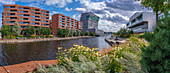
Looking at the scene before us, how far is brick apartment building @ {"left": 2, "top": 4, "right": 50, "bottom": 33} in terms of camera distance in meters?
52.2

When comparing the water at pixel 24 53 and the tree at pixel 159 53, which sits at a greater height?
the tree at pixel 159 53

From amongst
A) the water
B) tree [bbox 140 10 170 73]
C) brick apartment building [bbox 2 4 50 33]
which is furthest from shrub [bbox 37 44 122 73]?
brick apartment building [bbox 2 4 50 33]

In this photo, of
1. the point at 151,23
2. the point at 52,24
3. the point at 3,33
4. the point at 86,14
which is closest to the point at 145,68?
the point at 151,23

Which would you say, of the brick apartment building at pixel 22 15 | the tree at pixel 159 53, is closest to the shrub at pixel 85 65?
the tree at pixel 159 53

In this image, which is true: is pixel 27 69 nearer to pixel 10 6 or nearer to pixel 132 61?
pixel 132 61

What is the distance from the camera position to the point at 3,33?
3950 centimetres

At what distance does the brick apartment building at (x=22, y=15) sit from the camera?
2057 inches

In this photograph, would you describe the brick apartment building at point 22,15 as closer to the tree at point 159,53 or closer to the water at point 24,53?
the water at point 24,53

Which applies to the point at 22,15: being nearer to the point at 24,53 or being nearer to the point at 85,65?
the point at 24,53

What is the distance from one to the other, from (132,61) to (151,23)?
1895 inches

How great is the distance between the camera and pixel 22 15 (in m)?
54.5

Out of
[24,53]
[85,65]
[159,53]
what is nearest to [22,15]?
[24,53]

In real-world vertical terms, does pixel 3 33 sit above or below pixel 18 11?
below

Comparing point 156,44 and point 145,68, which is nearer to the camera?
point 156,44
